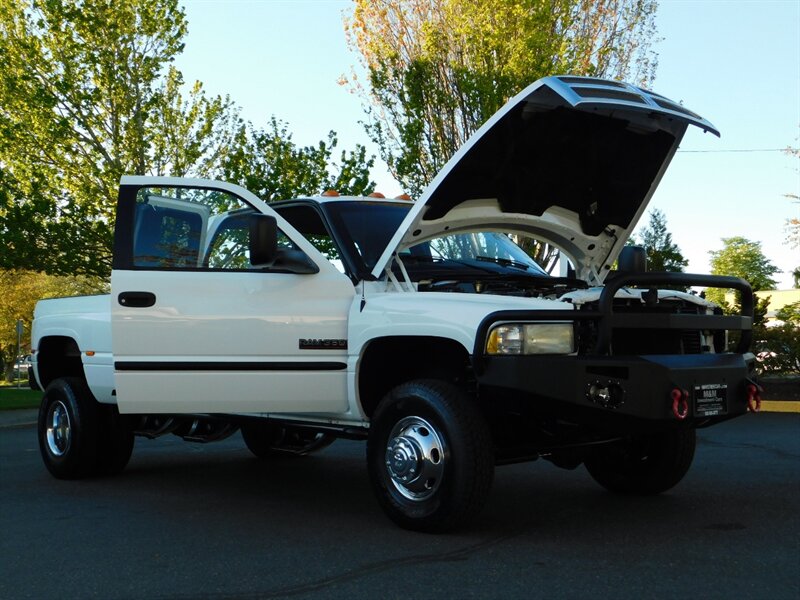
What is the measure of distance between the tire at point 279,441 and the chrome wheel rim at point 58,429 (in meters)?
1.42

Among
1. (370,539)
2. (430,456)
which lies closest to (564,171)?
(430,456)

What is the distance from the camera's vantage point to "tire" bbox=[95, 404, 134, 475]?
7.78 meters

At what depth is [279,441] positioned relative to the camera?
8836mm

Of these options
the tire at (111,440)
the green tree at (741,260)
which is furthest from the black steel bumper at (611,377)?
the green tree at (741,260)

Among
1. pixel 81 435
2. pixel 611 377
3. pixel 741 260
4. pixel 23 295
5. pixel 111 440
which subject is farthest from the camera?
pixel 741 260

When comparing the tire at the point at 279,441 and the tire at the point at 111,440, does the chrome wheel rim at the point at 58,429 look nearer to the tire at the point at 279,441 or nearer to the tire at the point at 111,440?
the tire at the point at 111,440

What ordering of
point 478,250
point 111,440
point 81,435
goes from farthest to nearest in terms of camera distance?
point 111,440
point 81,435
point 478,250

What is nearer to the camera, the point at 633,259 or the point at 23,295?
the point at 633,259

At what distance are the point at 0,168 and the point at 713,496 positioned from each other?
20.9 meters

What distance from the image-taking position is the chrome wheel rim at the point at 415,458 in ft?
17.5

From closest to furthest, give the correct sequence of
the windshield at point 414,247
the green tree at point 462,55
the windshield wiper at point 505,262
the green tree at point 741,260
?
the windshield at point 414,247 → the windshield wiper at point 505,262 → the green tree at point 462,55 → the green tree at point 741,260

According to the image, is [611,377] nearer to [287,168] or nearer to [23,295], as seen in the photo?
[287,168]

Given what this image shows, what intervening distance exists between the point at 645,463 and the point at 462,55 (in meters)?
16.5

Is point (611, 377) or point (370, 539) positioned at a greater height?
point (611, 377)
